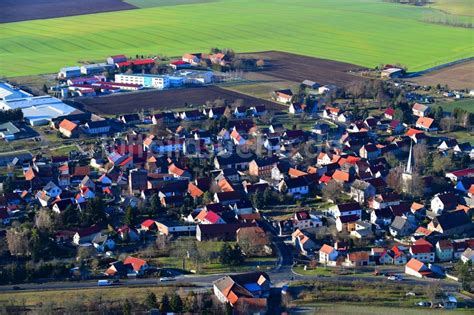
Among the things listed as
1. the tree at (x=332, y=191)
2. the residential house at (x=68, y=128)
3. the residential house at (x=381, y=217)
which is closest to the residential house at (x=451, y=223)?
the residential house at (x=381, y=217)

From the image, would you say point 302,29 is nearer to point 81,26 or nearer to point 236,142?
point 81,26

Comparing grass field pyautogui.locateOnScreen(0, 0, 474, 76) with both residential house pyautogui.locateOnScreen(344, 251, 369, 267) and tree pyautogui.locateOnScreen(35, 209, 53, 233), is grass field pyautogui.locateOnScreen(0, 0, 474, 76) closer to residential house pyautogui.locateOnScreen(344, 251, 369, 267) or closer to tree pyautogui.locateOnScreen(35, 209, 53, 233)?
tree pyautogui.locateOnScreen(35, 209, 53, 233)

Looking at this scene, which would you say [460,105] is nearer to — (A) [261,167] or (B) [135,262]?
(A) [261,167]

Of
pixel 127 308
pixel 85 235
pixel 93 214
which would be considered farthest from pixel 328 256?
pixel 93 214

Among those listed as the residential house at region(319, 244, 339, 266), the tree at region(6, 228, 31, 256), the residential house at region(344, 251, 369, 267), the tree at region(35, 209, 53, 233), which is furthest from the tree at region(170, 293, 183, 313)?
the tree at region(35, 209, 53, 233)

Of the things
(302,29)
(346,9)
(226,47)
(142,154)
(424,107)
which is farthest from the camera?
(346,9)

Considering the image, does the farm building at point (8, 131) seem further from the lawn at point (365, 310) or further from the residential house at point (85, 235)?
the lawn at point (365, 310)

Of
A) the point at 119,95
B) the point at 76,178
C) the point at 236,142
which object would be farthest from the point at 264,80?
the point at 76,178
